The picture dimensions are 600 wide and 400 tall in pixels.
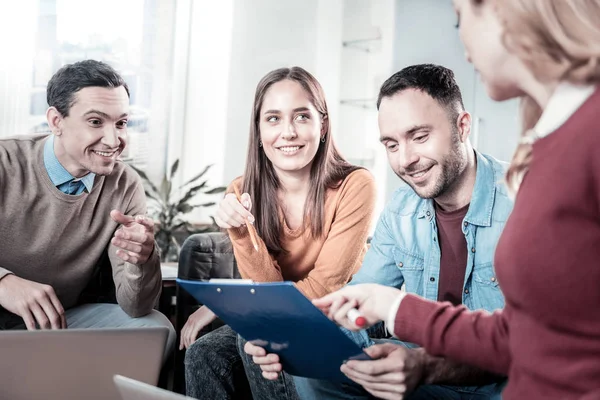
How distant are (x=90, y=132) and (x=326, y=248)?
84 centimetres

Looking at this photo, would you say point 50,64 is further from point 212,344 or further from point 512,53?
point 512,53

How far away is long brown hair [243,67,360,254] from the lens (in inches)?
83.0

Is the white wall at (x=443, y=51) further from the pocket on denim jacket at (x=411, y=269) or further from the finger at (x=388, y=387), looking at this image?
the finger at (x=388, y=387)

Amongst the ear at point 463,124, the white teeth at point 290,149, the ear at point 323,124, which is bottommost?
Answer: the white teeth at point 290,149

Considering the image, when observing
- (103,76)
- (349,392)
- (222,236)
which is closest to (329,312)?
(349,392)

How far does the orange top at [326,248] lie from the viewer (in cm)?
199

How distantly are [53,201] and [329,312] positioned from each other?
122cm

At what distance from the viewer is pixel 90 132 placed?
2.18 meters

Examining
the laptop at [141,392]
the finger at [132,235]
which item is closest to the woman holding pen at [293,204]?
the finger at [132,235]

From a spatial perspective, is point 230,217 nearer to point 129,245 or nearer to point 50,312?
point 129,245

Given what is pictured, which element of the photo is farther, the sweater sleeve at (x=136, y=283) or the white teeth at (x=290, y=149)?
the white teeth at (x=290, y=149)

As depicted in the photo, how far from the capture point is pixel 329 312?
1.24 m

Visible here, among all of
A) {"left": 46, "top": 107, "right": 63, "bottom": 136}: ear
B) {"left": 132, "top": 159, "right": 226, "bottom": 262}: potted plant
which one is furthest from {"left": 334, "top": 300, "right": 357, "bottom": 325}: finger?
{"left": 132, "top": 159, "right": 226, "bottom": 262}: potted plant

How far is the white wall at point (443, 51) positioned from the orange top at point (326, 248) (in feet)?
7.11
